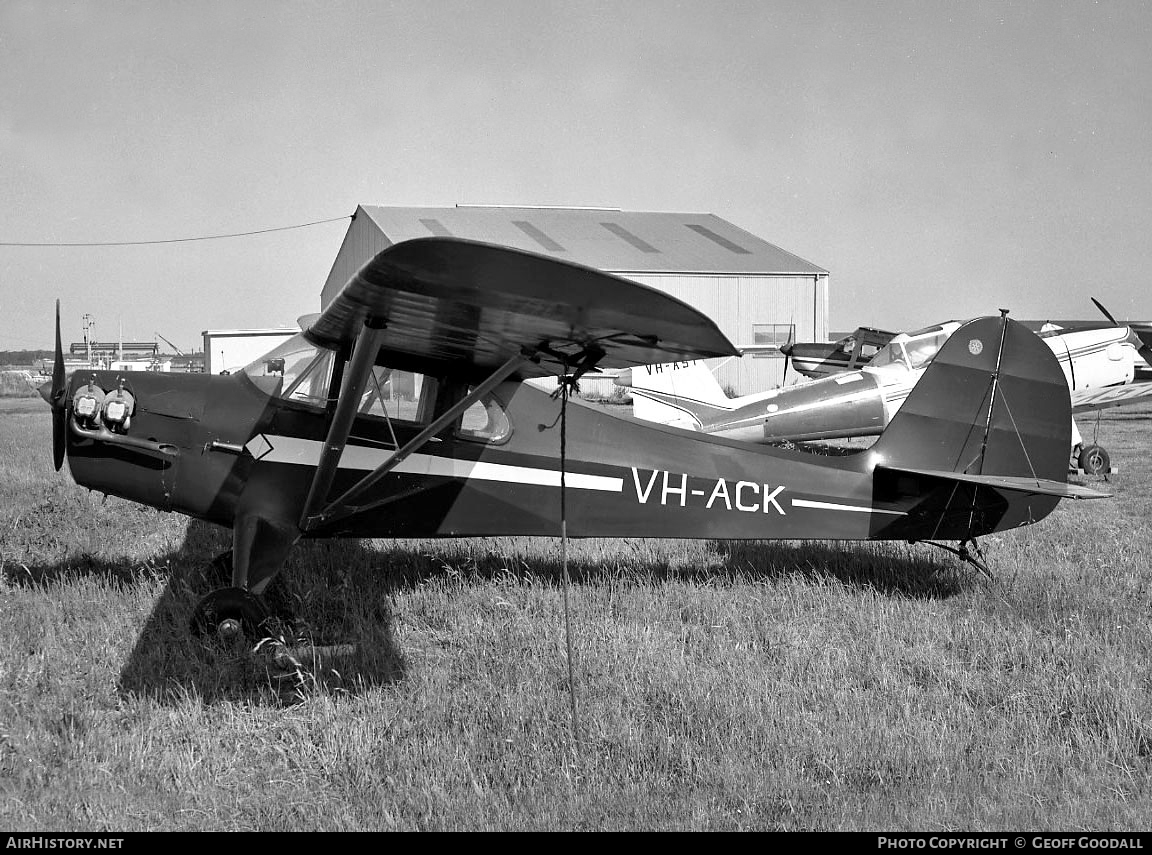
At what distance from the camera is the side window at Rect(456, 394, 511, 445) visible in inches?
232

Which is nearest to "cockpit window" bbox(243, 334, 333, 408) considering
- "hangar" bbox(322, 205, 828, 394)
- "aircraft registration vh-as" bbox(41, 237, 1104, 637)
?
"aircraft registration vh-as" bbox(41, 237, 1104, 637)

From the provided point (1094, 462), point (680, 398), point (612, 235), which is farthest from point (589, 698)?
point (612, 235)

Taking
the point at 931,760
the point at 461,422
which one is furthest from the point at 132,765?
the point at 931,760

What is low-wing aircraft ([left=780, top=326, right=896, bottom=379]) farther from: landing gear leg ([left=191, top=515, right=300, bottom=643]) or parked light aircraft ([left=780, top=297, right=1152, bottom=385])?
landing gear leg ([left=191, top=515, right=300, bottom=643])

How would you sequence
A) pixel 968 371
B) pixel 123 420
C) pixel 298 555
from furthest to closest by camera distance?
pixel 298 555
pixel 968 371
pixel 123 420

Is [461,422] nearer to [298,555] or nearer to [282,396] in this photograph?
[282,396]

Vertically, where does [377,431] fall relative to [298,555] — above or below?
above

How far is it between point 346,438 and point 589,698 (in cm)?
189

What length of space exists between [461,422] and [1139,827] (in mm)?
4140

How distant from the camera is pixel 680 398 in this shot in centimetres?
1353

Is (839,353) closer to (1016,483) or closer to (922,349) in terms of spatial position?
(922,349)

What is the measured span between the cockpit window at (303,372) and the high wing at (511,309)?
57 cm
